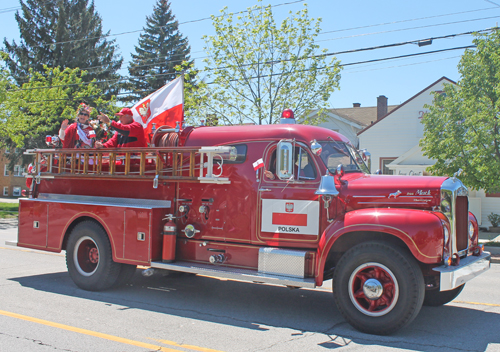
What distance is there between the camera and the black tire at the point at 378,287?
5.04 metres

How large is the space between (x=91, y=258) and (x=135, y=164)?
1667 mm

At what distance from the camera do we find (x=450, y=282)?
4.93 m

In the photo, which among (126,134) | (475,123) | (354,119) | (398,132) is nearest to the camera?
(126,134)

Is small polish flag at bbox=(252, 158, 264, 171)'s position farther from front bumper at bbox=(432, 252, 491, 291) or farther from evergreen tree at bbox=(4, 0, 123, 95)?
evergreen tree at bbox=(4, 0, 123, 95)

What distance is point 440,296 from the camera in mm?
6383

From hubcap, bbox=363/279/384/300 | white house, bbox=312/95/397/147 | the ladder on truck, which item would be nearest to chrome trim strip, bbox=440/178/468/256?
hubcap, bbox=363/279/384/300

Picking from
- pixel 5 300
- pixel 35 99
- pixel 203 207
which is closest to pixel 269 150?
pixel 203 207

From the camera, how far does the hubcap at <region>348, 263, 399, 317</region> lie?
16.9 feet

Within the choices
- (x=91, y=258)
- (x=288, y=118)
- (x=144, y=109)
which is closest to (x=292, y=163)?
(x=288, y=118)

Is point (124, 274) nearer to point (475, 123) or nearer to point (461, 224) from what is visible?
point (461, 224)

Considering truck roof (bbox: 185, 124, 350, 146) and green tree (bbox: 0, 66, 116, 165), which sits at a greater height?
green tree (bbox: 0, 66, 116, 165)

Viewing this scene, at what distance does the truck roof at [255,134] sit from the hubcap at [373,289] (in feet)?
6.04

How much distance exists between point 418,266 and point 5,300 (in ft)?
17.8

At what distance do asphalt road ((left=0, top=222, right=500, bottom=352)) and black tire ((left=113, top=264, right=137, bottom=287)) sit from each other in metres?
0.12
